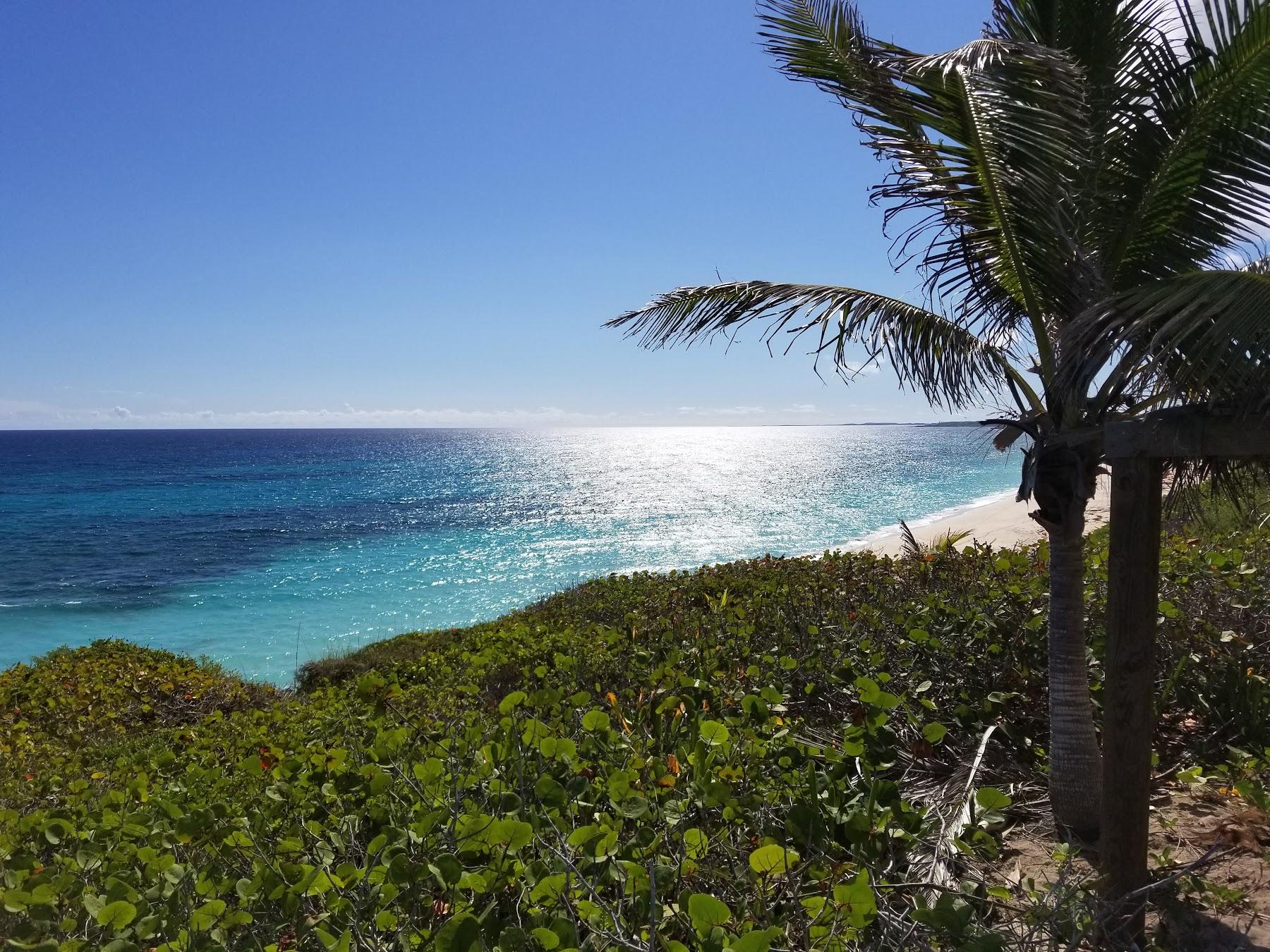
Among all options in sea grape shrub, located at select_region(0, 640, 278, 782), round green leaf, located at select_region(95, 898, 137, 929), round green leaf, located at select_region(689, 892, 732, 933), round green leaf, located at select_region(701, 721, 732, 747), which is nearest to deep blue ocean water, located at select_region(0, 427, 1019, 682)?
round green leaf, located at select_region(701, 721, 732, 747)

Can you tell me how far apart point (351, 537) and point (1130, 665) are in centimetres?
3563

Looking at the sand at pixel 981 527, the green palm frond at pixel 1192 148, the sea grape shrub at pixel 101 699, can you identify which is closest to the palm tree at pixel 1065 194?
the green palm frond at pixel 1192 148

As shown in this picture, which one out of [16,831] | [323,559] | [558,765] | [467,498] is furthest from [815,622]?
[467,498]

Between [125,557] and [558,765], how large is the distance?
3324 centimetres

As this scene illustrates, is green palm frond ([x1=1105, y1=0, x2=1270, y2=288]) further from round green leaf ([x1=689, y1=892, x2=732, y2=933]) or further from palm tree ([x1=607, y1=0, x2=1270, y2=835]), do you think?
→ round green leaf ([x1=689, y1=892, x2=732, y2=933])

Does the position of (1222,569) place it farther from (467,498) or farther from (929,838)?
(467,498)

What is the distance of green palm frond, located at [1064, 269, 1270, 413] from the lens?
250 centimetres

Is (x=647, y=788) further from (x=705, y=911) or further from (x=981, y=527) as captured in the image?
(x=981, y=527)

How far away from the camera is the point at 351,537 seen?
35.0 metres

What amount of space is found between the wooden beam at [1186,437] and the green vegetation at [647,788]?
1.35 metres

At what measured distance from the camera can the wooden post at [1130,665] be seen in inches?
117

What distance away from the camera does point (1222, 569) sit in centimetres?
575

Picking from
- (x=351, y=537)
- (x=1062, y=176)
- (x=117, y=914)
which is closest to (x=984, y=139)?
(x=1062, y=176)

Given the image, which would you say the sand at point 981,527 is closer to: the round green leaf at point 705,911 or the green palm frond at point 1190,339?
the green palm frond at point 1190,339
